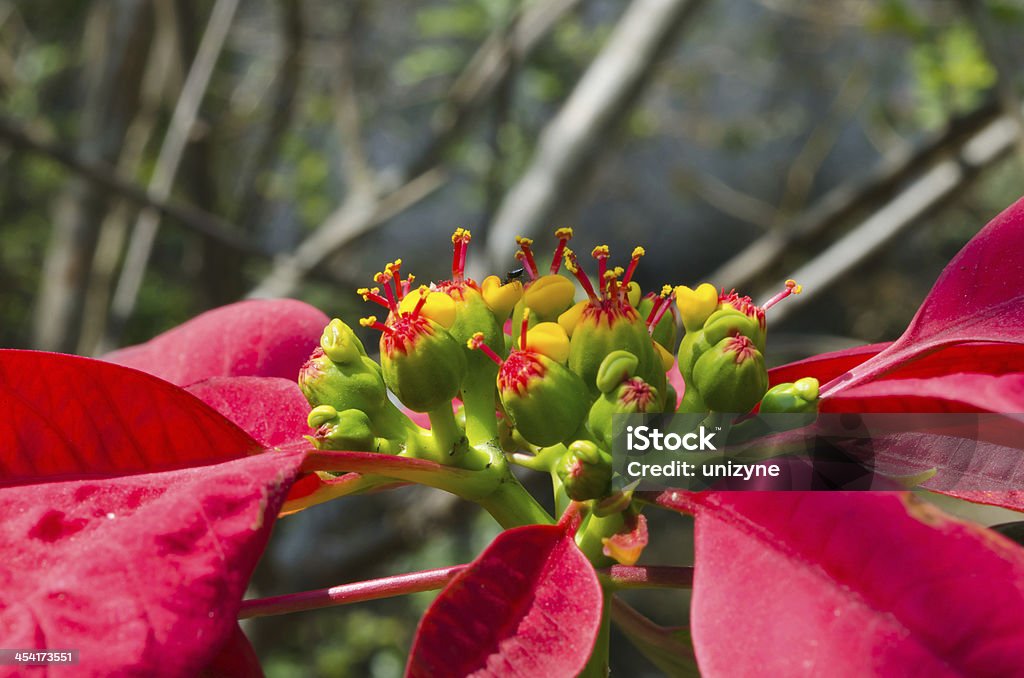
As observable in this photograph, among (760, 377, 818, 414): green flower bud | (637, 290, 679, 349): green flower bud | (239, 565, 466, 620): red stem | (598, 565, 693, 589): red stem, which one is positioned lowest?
(239, 565, 466, 620): red stem

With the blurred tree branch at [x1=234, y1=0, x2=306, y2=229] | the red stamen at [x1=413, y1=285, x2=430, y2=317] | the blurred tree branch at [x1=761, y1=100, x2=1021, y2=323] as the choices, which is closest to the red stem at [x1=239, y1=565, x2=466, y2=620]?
the red stamen at [x1=413, y1=285, x2=430, y2=317]

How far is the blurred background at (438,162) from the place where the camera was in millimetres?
1242

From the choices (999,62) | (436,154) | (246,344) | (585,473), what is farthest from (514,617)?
(436,154)

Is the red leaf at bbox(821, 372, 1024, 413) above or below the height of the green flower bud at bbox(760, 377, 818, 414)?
below

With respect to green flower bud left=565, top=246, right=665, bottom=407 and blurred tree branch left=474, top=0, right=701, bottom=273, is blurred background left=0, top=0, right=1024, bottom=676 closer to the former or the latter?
blurred tree branch left=474, top=0, right=701, bottom=273

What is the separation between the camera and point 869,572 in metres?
0.29

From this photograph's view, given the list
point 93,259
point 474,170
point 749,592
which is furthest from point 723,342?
point 474,170

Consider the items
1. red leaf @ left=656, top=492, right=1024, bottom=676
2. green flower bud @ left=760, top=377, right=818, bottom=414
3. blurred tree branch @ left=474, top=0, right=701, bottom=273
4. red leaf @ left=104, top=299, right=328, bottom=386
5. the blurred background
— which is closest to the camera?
red leaf @ left=656, top=492, right=1024, bottom=676

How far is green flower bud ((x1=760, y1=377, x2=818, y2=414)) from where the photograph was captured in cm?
37

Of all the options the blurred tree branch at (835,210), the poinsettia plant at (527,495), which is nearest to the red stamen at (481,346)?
the poinsettia plant at (527,495)

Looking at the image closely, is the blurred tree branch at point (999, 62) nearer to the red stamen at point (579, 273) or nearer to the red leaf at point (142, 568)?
the red stamen at point (579, 273)

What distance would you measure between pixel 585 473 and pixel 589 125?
85cm

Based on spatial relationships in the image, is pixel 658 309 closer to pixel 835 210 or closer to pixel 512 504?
pixel 512 504

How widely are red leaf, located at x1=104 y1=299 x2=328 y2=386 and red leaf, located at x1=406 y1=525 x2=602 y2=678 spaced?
0.23m
